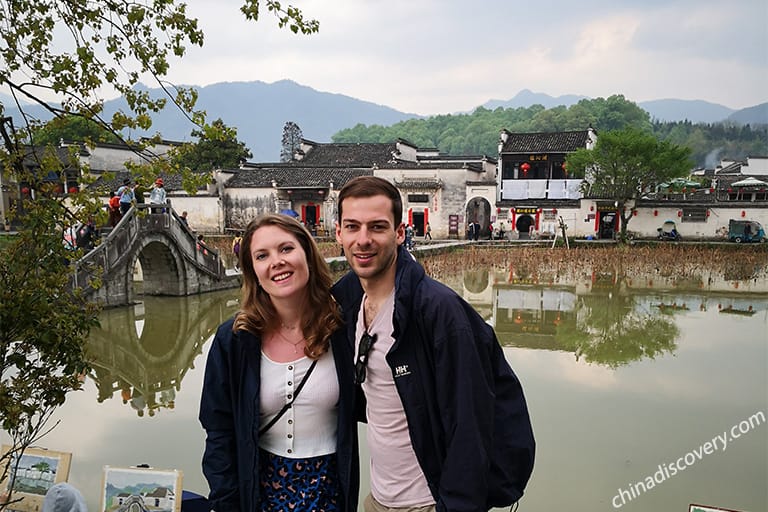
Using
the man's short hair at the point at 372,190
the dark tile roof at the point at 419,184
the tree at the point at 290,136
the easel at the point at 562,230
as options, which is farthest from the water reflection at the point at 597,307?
the tree at the point at 290,136

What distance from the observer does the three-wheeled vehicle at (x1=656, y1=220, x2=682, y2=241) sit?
921 inches

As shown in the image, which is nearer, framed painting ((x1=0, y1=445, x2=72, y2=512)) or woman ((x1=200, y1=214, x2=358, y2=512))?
woman ((x1=200, y1=214, x2=358, y2=512))

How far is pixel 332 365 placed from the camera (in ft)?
6.61

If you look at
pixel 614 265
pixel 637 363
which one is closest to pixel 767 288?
pixel 614 265

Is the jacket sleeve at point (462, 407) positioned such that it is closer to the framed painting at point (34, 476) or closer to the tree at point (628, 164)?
the framed painting at point (34, 476)

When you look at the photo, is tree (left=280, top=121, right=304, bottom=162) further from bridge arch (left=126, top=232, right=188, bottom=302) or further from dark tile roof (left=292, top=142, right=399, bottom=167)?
bridge arch (left=126, top=232, right=188, bottom=302)

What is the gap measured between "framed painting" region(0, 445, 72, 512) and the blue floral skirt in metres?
1.89

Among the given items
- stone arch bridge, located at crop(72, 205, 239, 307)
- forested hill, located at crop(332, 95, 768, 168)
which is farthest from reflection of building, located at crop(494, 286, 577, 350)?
forested hill, located at crop(332, 95, 768, 168)

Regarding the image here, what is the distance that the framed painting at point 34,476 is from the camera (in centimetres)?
319

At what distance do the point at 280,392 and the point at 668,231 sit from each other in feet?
83.5

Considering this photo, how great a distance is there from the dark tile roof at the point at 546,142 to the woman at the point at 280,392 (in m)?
26.0

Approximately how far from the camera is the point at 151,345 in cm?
917

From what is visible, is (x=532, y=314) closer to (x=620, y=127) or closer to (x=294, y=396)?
(x=294, y=396)

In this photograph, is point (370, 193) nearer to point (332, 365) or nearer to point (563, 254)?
point (332, 365)
